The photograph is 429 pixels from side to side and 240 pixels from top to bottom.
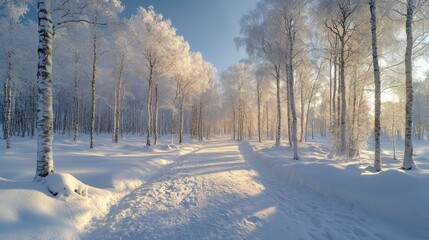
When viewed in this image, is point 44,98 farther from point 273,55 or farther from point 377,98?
point 273,55

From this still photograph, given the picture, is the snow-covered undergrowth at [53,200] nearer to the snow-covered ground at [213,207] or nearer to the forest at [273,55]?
the snow-covered ground at [213,207]

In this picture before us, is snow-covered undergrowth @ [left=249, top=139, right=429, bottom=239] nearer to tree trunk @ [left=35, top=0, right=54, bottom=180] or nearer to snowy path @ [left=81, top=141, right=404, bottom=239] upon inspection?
snowy path @ [left=81, top=141, right=404, bottom=239]

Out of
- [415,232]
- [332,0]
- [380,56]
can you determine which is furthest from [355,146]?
[415,232]

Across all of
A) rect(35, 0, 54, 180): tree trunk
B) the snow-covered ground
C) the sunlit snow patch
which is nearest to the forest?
rect(35, 0, 54, 180): tree trunk

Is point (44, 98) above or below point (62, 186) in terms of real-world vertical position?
above

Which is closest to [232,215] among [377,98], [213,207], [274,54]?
[213,207]

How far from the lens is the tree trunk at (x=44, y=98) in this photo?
5.14 m

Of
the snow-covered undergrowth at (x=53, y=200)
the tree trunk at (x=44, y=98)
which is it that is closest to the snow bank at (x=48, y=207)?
the snow-covered undergrowth at (x=53, y=200)

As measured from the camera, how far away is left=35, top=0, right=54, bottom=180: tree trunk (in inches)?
202

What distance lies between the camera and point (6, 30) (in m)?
16.0

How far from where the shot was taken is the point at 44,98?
5.16 m

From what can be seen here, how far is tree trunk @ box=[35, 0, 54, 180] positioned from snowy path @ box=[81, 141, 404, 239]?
2262 mm

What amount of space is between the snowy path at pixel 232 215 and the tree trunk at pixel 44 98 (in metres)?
2.26

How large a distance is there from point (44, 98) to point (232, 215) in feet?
18.9
